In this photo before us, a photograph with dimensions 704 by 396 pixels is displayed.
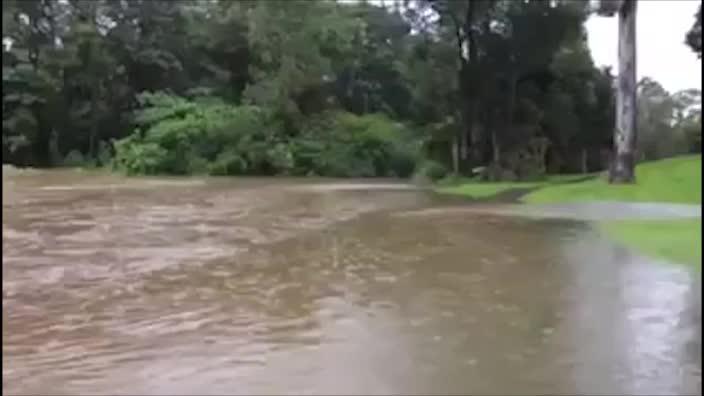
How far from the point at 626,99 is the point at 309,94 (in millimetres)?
16253

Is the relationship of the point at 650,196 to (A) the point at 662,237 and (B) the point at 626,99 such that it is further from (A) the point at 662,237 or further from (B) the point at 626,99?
(A) the point at 662,237

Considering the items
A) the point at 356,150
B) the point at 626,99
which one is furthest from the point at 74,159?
the point at 626,99

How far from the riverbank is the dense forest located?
466 centimetres

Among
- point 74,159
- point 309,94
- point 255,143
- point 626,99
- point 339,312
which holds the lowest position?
point 339,312

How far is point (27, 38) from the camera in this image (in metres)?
17.2

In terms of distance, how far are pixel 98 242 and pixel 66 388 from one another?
5.58 meters

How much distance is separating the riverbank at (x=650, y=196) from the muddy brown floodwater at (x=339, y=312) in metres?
0.43

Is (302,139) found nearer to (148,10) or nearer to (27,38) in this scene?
(148,10)

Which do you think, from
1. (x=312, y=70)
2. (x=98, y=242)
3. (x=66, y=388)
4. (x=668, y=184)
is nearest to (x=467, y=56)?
(x=312, y=70)

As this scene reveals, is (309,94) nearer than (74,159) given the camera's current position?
No

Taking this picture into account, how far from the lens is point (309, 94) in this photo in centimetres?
3322

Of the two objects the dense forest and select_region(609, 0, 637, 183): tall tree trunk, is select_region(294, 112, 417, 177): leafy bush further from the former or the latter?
select_region(609, 0, 637, 183): tall tree trunk

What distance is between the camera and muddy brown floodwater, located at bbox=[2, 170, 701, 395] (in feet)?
14.3

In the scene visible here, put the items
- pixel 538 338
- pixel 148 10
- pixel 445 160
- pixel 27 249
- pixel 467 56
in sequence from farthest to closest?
pixel 148 10 < pixel 445 160 < pixel 467 56 < pixel 27 249 < pixel 538 338
